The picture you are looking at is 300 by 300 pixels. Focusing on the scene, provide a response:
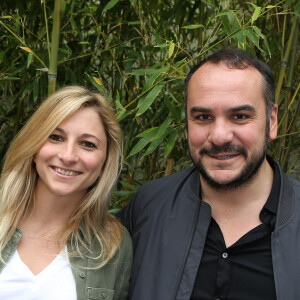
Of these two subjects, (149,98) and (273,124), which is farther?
(149,98)

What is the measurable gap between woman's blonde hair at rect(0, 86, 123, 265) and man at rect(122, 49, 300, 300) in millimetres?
167

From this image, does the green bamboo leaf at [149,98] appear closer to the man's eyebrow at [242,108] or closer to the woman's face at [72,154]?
the woman's face at [72,154]

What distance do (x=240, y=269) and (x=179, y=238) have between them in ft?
0.82

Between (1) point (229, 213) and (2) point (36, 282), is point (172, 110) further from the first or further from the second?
(2) point (36, 282)

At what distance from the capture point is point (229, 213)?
205cm

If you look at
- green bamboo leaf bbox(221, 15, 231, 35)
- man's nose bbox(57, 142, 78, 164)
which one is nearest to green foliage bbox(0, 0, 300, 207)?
green bamboo leaf bbox(221, 15, 231, 35)

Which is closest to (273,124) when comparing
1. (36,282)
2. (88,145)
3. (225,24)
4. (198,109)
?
(198,109)

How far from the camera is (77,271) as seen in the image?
2006 mm

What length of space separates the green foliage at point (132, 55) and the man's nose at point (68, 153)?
0.52 meters

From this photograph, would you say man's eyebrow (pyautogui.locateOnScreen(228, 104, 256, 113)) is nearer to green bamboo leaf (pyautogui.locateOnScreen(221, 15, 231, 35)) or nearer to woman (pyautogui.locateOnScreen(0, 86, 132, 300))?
green bamboo leaf (pyautogui.locateOnScreen(221, 15, 231, 35))

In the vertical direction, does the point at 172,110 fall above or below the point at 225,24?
→ below

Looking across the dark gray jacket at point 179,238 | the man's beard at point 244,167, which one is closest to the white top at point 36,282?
the dark gray jacket at point 179,238

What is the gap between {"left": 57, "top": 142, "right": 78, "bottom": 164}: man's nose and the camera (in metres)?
→ 1.98

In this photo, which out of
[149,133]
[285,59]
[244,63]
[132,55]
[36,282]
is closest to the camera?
[36,282]
